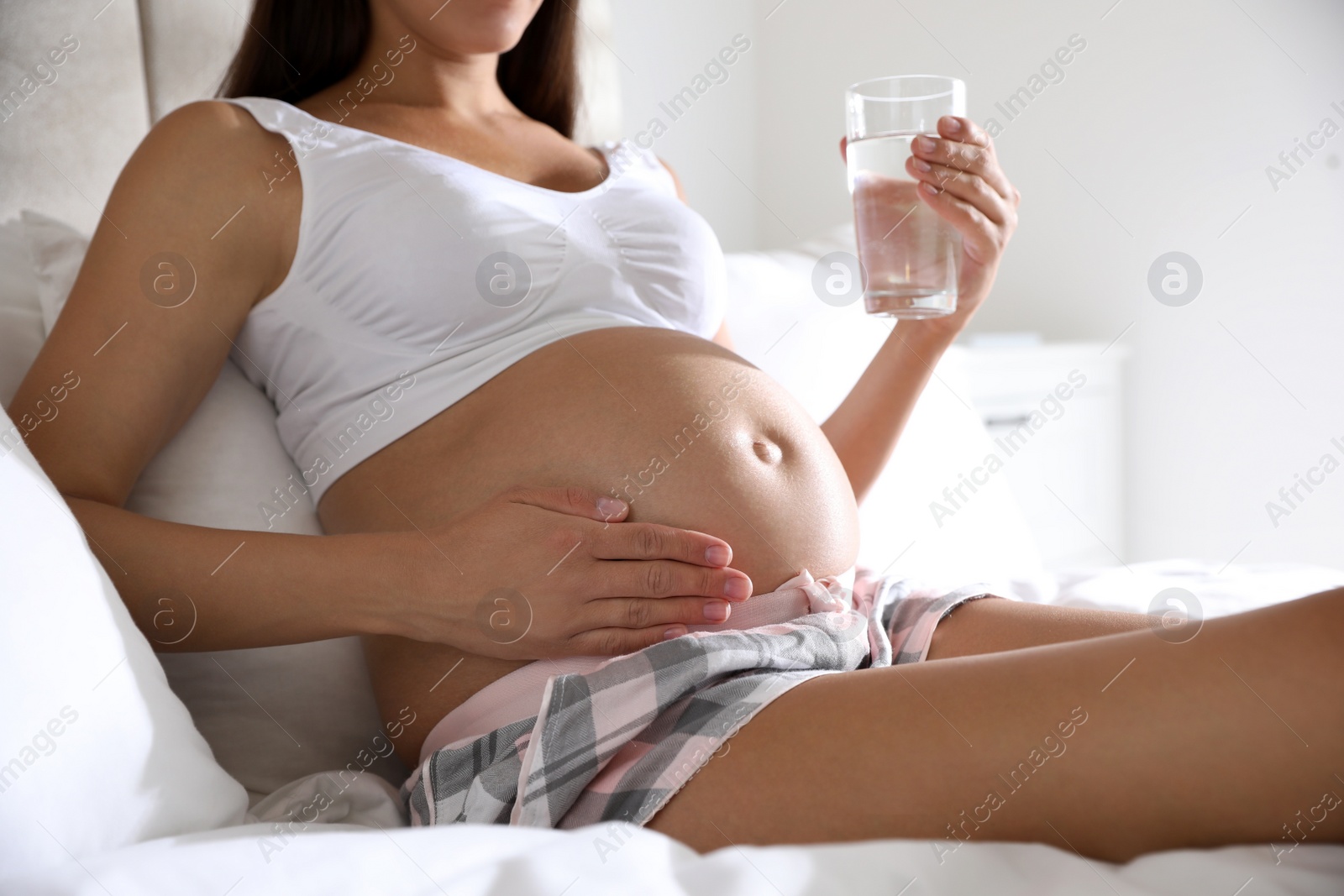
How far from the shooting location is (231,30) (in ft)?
4.06

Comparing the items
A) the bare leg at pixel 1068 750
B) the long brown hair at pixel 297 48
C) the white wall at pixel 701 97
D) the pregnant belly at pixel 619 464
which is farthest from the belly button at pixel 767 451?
the white wall at pixel 701 97

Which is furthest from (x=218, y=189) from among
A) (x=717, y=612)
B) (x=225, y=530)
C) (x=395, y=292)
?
(x=717, y=612)

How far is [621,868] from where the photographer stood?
0.44 metres

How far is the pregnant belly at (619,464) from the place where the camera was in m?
0.71

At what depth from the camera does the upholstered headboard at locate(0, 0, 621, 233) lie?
1.03 meters

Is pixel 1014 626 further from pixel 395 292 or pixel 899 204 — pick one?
pixel 395 292

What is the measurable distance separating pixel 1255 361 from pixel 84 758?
2.27m

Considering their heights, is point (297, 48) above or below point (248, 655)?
above

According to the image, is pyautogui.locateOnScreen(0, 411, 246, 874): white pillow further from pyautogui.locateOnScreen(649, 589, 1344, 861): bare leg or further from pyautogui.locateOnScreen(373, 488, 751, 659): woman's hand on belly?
pyautogui.locateOnScreen(649, 589, 1344, 861): bare leg

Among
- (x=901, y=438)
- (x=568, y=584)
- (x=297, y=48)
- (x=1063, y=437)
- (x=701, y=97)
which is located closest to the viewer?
(x=568, y=584)

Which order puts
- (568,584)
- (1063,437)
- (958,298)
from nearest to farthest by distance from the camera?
(568,584) → (958,298) → (1063,437)

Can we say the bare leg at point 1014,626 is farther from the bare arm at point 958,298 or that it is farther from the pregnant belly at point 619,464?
the bare arm at point 958,298

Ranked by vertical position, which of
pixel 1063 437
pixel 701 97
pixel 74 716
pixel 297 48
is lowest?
pixel 1063 437

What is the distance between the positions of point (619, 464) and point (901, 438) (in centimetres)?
58
